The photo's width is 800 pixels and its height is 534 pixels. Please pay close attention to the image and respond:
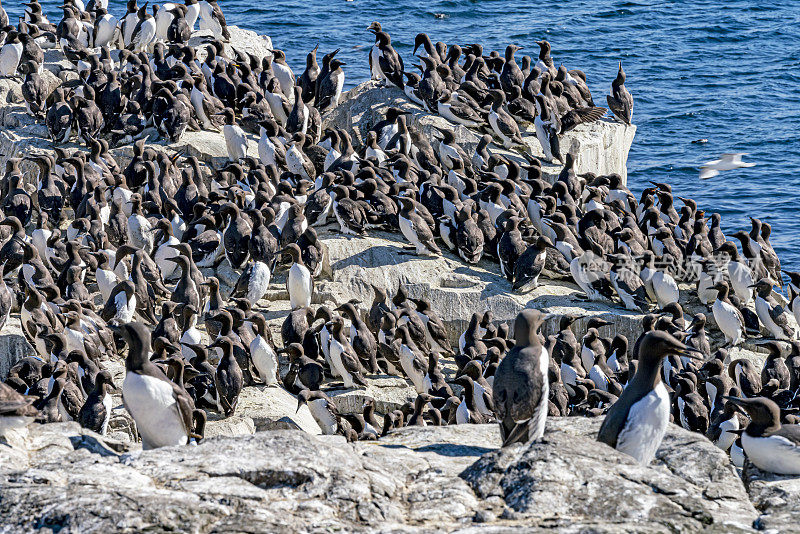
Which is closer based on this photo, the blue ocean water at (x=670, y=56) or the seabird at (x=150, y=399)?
the seabird at (x=150, y=399)

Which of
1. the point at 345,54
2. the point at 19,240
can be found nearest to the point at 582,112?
the point at 19,240

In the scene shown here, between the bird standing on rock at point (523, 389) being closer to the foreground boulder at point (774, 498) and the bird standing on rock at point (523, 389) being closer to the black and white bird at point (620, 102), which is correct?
the foreground boulder at point (774, 498)

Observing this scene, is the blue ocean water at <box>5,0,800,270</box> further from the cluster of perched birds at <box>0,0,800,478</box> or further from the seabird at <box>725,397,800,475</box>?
the seabird at <box>725,397,800,475</box>

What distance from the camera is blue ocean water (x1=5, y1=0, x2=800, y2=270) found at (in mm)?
29281

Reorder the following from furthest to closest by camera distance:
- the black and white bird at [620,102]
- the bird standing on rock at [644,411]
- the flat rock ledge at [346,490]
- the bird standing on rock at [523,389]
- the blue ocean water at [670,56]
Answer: the blue ocean water at [670,56]
the black and white bird at [620,102]
the bird standing on rock at [523,389]
the bird standing on rock at [644,411]
the flat rock ledge at [346,490]

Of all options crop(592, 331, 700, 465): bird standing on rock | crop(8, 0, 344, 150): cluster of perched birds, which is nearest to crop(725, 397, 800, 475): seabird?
crop(592, 331, 700, 465): bird standing on rock

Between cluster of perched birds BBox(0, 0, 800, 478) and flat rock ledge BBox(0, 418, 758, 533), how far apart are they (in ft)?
2.27

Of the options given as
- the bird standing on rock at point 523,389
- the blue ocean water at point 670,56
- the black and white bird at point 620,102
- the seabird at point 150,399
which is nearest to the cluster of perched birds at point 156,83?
the black and white bird at point 620,102

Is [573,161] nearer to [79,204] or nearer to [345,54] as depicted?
[79,204]

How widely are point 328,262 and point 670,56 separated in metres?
26.2

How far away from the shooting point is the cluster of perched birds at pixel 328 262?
1087 centimetres

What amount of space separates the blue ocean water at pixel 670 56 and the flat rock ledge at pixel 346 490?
59.8 ft

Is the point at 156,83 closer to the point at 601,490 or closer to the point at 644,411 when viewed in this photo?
the point at 644,411

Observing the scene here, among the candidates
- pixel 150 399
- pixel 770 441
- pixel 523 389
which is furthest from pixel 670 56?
pixel 150 399
